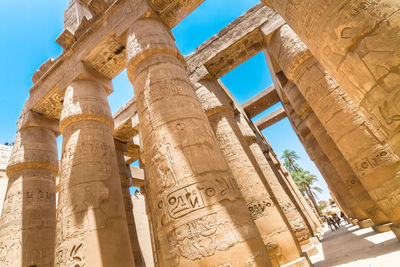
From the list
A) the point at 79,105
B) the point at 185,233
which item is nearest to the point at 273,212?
the point at 185,233

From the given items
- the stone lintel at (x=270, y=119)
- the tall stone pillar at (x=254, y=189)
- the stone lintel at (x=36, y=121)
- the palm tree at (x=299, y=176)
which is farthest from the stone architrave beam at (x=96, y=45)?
the palm tree at (x=299, y=176)

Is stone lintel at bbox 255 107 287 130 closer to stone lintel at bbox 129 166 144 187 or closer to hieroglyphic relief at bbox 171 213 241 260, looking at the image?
stone lintel at bbox 129 166 144 187

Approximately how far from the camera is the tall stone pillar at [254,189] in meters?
4.56

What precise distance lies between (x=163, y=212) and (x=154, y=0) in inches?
190

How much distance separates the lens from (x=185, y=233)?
7.52 feet

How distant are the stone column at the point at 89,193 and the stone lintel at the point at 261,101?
868 centimetres

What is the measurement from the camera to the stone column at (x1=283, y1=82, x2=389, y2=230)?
5.69 metres

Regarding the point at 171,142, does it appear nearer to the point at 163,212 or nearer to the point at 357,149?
the point at 163,212

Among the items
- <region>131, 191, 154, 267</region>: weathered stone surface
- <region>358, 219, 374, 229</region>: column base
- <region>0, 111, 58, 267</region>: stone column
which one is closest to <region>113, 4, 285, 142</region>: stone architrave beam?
<region>0, 111, 58, 267</region>: stone column

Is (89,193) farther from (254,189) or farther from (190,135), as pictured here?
(254,189)

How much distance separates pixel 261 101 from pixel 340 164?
6.73 m

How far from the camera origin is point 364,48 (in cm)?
175

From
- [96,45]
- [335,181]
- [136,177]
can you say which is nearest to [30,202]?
[96,45]

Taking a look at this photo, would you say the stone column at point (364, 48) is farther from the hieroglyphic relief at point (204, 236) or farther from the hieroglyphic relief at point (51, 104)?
the hieroglyphic relief at point (51, 104)
